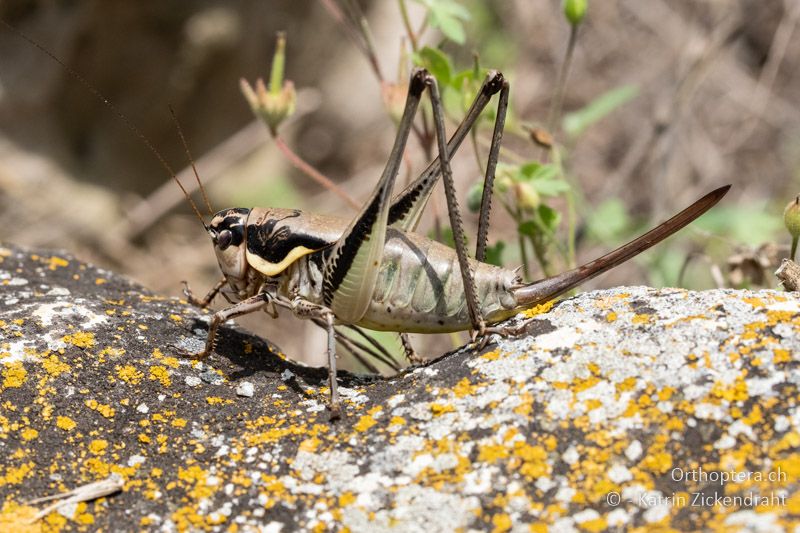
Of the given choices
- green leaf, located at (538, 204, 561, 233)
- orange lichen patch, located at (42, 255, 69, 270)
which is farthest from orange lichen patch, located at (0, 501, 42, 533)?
green leaf, located at (538, 204, 561, 233)

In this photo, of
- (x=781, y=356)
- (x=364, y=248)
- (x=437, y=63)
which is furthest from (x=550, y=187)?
(x=781, y=356)

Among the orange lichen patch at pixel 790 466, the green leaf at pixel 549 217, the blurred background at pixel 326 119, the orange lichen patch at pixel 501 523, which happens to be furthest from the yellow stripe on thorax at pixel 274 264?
the blurred background at pixel 326 119

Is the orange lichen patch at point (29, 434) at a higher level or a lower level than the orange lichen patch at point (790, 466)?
higher

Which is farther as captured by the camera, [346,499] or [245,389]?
[245,389]

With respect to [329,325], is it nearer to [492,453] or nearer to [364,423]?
[364,423]

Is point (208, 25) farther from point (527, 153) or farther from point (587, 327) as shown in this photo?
point (587, 327)

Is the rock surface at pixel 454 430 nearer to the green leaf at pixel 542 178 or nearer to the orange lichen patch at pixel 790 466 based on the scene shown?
the orange lichen patch at pixel 790 466
